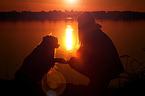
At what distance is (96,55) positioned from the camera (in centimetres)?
418

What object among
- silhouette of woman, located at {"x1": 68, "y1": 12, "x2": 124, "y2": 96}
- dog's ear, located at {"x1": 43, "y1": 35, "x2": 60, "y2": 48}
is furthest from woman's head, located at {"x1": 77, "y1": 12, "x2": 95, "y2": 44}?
dog's ear, located at {"x1": 43, "y1": 35, "x2": 60, "y2": 48}

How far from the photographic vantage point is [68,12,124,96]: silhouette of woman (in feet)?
13.5

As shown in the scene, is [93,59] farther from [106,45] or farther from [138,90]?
[138,90]

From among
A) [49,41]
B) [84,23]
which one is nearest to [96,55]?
[84,23]

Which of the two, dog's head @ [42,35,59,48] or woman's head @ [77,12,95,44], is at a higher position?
woman's head @ [77,12,95,44]

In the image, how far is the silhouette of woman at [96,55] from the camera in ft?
13.5

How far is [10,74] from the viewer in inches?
272

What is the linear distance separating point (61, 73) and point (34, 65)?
9.18 feet

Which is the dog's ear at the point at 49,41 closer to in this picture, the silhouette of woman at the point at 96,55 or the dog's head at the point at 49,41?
the dog's head at the point at 49,41

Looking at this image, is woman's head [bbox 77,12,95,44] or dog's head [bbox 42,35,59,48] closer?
woman's head [bbox 77,12,95,44]

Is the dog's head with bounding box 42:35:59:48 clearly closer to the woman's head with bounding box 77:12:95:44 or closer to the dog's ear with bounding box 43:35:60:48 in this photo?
the dog's ear with bounding box 43:35:60:48

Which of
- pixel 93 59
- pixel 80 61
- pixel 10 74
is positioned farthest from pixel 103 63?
pixel 10 74

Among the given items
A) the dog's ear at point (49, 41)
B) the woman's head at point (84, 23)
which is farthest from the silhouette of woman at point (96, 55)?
the dog's ear at point (49, 41)

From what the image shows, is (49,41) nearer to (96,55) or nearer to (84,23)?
(84,23)
